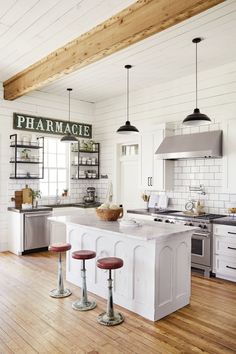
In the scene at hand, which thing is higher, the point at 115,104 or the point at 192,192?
the point at 115,104

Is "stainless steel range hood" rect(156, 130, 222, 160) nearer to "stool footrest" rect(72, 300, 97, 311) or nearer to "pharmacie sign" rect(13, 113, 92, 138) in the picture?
"pharmacie sign" rect(13, 113, 92, 138)

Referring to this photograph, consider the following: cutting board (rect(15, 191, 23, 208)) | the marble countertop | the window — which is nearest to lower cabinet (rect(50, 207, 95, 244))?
the window

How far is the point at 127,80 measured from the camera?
624cm

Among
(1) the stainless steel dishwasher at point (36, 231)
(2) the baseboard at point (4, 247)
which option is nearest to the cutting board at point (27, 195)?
(1) the stainless steel dishwasher at point (36, 231)

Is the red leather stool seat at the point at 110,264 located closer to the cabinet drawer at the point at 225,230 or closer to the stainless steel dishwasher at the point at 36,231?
the cabinet drawer at the point at 225,230

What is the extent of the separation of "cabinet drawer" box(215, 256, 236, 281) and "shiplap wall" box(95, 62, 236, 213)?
979 millimetres

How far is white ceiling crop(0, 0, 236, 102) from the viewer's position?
3.63m

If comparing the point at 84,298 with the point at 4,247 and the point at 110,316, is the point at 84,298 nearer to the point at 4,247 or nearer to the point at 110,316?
the point at 110,316

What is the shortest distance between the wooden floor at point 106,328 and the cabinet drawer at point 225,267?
276 millimetres

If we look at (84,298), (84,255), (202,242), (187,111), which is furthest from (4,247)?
(187,111)

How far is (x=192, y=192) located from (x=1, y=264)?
383 centimetres

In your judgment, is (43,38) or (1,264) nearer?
(43,38)

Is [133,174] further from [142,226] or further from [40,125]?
[142,226]

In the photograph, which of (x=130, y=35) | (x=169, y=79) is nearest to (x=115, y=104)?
(x=169, y=79)
